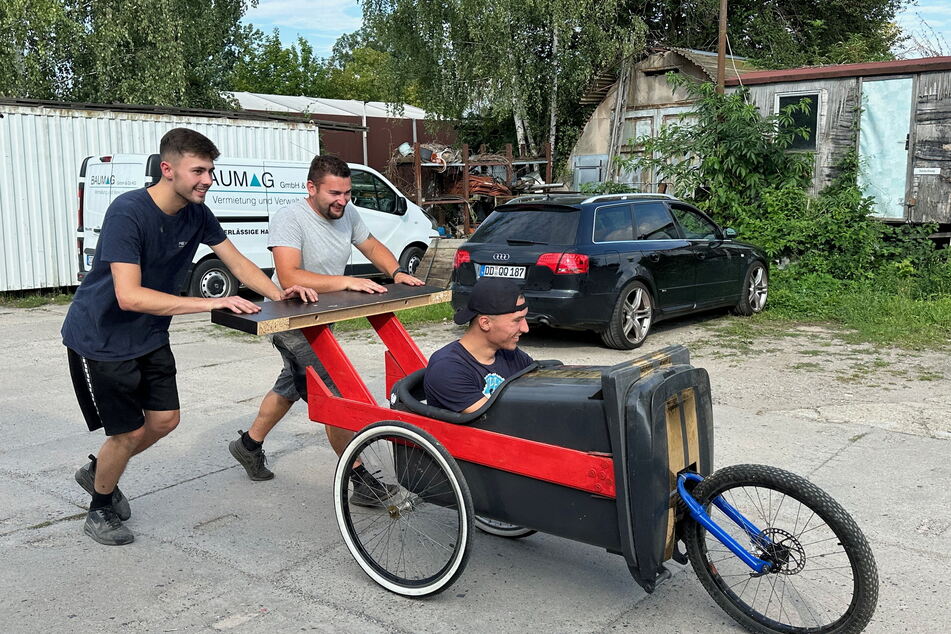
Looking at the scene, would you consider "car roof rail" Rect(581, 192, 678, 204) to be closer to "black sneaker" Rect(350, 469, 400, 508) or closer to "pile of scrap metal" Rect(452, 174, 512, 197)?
"black sneaker" Rect(350, 469, 400, 508)

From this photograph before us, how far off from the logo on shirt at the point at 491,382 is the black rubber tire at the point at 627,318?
5.16 m

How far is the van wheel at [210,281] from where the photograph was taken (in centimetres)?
1230

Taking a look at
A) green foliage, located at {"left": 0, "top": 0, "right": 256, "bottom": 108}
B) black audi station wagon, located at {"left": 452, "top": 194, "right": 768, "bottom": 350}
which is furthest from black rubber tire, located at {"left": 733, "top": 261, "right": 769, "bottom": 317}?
green foliage, located at {"left": 0, "top": 0, "right": 256, "bottom": 108}

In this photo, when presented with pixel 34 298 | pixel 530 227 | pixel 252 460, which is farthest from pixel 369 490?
pixel 34 298

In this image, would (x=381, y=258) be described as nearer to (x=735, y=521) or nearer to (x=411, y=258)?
(x=735, y=521)

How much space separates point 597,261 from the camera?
852 cm

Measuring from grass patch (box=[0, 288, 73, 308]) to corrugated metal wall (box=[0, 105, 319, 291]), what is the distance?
192mm

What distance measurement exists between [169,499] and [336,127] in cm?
1425

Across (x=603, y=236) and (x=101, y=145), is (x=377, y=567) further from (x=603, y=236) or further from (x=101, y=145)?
(x=101, y=145)

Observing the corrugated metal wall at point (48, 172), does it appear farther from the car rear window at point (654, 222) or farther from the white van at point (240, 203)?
the car rear window at point (654, 222)

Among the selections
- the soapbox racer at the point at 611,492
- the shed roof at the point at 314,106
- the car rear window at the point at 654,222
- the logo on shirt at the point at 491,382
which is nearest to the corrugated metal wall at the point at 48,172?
the car rear window at the point at 654,222

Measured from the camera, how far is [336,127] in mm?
18078

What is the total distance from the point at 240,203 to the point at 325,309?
31.4ft

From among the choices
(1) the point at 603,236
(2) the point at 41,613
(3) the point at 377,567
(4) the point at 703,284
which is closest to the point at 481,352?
(3) the point at 377,567
